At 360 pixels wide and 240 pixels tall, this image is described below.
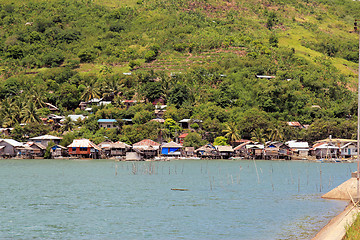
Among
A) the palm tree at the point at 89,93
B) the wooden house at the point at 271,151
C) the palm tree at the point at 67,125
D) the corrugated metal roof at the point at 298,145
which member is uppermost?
the palm tree at the point at 89,93

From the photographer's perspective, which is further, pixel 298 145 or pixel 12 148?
pixel 298 145

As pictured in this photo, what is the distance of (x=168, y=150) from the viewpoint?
96188mm

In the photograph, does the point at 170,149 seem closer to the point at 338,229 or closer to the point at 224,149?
the point at 224,149

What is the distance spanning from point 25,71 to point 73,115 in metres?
41.0

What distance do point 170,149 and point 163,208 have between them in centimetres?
5832

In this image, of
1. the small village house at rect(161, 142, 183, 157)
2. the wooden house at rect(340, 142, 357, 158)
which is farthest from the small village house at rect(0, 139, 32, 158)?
the wooden house at rect(340, 142, 357, 158)

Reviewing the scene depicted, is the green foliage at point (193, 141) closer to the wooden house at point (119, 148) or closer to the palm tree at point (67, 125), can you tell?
the wooden house at point (119, 148)

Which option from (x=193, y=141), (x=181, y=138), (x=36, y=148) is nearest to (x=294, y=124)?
(x=193, y=141)

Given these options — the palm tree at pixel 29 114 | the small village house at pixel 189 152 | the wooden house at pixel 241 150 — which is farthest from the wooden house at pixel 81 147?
the wooden house at pixel 241 150

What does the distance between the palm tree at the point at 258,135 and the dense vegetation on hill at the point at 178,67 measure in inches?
10.6

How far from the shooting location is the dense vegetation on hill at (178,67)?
10519 cm

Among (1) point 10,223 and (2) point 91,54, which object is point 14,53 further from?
(1) point 10,223

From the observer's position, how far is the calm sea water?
1155 inches

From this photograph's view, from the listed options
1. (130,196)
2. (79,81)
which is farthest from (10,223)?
(79,81)
